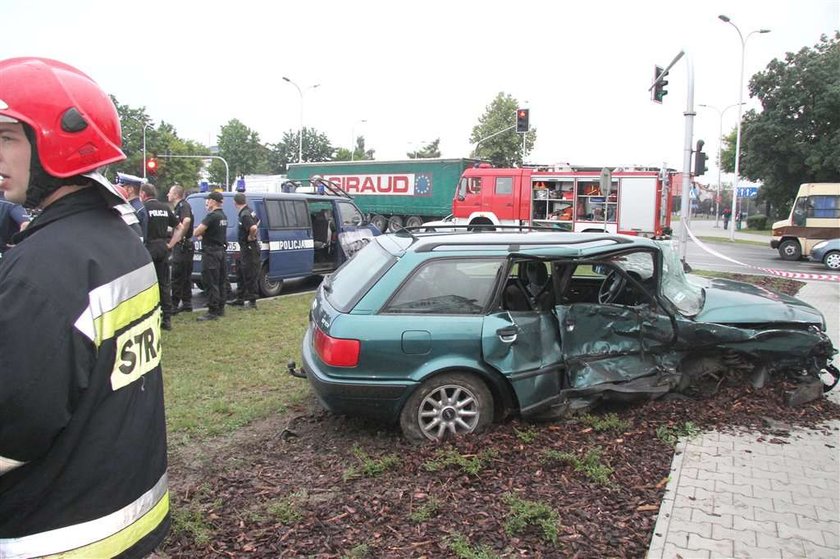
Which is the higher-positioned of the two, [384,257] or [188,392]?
[384,257]

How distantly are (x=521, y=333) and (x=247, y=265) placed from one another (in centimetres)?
617

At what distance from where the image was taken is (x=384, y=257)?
462 cm

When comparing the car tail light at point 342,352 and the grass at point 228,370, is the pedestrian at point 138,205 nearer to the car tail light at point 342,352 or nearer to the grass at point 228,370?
the grass at point 228,370

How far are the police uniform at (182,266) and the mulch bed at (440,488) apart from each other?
485 cm

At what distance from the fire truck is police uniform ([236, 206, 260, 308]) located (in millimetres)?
10512

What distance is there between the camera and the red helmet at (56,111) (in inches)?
55.7

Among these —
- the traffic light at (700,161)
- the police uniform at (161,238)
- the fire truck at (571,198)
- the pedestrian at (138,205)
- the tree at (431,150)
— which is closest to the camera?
the pedestrian at (138,205)

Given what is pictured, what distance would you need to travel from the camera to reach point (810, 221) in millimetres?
21203

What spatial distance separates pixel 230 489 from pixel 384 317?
57.4 inches

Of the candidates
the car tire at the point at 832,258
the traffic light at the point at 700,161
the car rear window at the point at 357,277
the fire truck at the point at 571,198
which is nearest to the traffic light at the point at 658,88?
the traffic light at the point at 700,161

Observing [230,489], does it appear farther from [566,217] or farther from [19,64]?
[566,217]

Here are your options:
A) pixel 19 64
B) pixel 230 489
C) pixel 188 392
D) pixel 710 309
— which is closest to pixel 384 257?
pixel 230 489

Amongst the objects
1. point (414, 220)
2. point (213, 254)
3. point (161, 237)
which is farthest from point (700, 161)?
point (414, 220)

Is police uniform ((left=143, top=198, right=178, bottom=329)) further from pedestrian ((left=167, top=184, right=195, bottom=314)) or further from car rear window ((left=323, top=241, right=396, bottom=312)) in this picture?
car rear window ((left=323, top=241, right=396, bottom=312))
